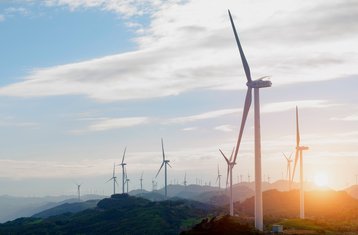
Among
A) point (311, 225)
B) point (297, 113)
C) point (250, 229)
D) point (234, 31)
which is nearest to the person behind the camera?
point (234, 31)

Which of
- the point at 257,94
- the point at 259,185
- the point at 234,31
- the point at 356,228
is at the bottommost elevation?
the point at 356,228

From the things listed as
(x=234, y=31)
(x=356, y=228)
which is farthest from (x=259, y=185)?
(x=356, y=228)

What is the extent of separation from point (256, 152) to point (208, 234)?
3115 centimetres

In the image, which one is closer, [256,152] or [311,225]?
[256,152]

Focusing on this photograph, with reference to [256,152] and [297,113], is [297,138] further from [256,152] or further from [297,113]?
[256,152]

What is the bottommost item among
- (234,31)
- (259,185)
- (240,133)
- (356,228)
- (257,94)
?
(356,228)

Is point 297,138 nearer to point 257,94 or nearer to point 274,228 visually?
point 274,228

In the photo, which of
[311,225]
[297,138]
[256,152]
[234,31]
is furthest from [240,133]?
[297,138]

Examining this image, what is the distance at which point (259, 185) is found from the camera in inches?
4889

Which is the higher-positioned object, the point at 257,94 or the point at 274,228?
the point at 257,94

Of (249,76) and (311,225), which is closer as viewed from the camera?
(249,76)

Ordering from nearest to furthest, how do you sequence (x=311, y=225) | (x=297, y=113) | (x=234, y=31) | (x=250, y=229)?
(x=234, y=31), (x=250, y=229), (x=311, y=225), (x=297, y=113)

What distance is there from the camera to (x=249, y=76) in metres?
127

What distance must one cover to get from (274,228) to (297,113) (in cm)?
4825
